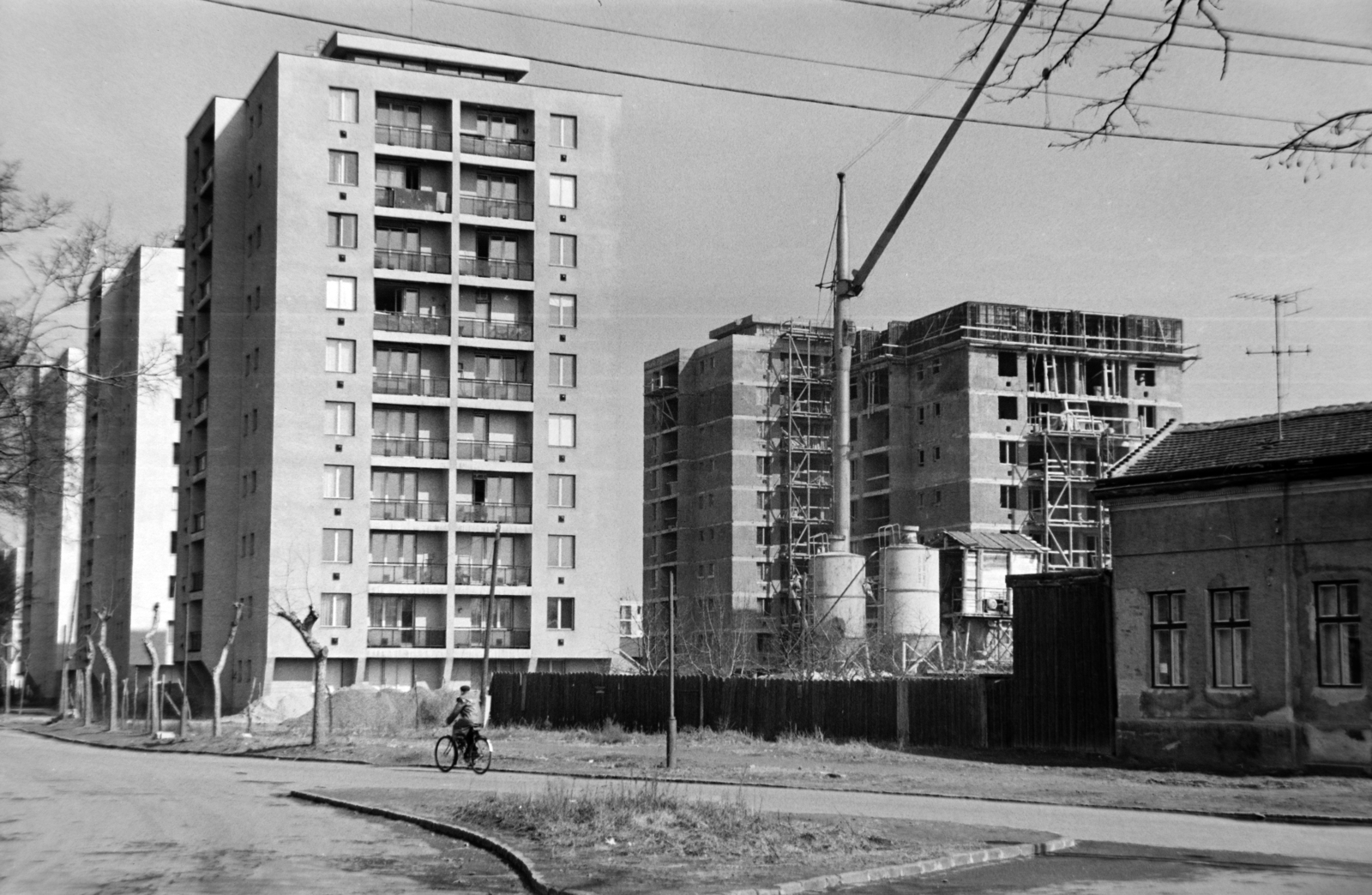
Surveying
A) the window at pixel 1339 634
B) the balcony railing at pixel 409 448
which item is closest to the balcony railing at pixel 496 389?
the balcony railing at pixel 409 448

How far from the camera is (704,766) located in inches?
1420

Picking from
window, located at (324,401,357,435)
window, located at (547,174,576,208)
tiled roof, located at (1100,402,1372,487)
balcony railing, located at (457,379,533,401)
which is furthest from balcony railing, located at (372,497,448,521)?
Result: tiled roof, located at (1100,402,1372,487)

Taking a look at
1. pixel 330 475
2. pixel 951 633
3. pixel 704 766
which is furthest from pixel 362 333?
pixel 704 766

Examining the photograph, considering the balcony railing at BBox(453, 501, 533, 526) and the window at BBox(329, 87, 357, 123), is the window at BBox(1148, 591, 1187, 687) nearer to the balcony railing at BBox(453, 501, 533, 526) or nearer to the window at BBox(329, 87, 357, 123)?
the balcony railing at BBox(453, 501, 533, 526)

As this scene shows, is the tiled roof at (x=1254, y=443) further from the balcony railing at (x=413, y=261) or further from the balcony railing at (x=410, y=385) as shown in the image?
the balcony railing at (x=413, y=261)

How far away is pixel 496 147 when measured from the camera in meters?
73.4

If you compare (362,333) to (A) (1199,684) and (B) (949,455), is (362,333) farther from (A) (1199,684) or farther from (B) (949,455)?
(A) (1199,684)

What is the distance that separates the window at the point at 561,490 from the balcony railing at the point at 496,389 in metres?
4.01

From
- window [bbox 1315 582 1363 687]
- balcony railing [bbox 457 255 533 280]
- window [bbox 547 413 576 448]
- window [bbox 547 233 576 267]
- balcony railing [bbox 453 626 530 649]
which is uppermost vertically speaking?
window [bbox 547 233 576 267]

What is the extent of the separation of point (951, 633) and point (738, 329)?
108ft

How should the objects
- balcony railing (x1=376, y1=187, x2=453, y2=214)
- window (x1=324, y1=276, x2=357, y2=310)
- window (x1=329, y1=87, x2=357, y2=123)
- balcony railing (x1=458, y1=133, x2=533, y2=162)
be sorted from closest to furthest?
window (x1=324, y1=276, x2=357, y2=310)
window (x1=329, y1=87, x2=357, y2=123)
balcony railing (x1=376, y1=187, x2=453, y2=214)
balcony railing (x1=458, y1=133, x2=533, y2=162)

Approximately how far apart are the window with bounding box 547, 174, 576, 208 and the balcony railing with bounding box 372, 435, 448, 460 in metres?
12.5

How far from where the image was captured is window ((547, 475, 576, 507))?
243ft

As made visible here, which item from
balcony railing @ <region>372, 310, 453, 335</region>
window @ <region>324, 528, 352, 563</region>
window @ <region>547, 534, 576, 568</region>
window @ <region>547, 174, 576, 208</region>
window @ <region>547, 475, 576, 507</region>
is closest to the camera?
window @ <region>324, 528, 352, 563</region>
